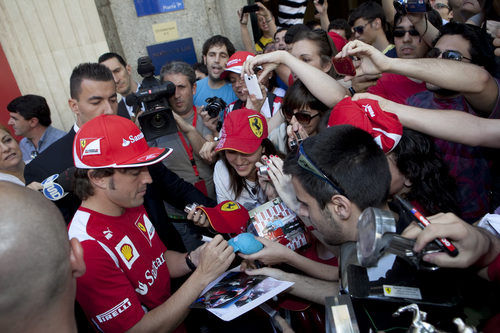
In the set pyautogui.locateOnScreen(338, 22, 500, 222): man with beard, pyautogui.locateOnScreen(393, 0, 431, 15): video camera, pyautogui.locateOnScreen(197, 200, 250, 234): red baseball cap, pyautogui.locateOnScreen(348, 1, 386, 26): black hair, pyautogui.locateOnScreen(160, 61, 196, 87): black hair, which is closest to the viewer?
pyautogui.locateOnScreen(338, 22, 500, 222): man with beard

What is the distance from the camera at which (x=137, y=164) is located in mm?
1737

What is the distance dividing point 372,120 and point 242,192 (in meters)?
1.15

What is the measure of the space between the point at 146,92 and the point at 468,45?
2.26 meters

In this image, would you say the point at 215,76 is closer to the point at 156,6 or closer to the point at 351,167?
the point at 156,6

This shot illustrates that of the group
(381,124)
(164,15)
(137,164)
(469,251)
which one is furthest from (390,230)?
(164,15)

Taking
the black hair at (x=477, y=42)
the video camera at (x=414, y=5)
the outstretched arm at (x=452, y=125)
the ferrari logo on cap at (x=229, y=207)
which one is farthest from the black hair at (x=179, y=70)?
the black hair at (x=477, y=42)

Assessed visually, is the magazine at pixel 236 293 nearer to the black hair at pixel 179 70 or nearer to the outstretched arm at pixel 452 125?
the outstretched arm at pixel 452 125

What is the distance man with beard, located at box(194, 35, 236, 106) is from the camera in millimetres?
4188

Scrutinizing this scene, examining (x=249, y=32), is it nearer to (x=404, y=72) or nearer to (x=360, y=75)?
(x=360, y=75)

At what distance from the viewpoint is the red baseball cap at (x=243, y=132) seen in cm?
240

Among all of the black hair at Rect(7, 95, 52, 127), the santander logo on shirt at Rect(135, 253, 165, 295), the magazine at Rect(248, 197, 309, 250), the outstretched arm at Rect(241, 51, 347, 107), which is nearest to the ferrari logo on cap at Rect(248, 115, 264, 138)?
the outstretched arm at Rect(241, 51, 347, 107)

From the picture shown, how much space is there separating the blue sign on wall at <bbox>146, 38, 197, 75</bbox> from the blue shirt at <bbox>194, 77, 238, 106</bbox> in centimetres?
146

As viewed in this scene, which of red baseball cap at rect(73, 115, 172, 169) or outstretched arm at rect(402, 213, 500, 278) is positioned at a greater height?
red baseball cap at rect(73, 115, 172, 169)

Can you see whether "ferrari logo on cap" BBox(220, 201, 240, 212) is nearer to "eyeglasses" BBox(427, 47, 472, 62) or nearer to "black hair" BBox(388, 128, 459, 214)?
"black hair" BBox(388, 128, 459, 214)
